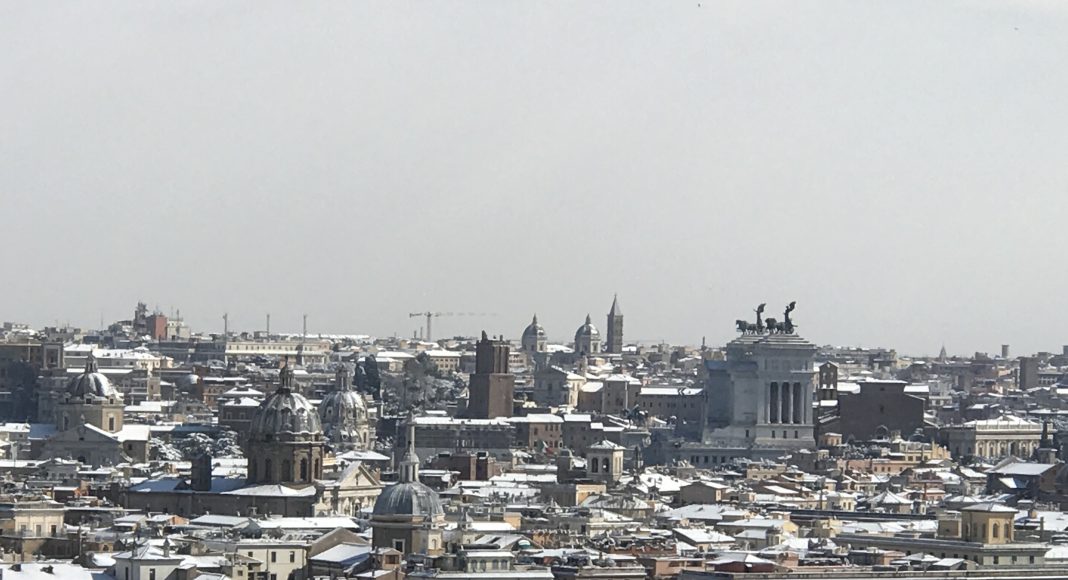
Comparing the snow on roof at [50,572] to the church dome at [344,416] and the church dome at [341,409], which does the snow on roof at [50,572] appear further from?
the church dome at [341,409]

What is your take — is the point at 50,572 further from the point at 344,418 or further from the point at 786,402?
the point at 786,402

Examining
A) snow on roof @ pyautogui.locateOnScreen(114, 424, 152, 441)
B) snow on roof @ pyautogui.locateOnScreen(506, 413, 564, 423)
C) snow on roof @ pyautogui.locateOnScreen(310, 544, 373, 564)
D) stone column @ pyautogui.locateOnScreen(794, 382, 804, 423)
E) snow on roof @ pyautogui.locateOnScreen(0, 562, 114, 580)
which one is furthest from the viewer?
snow on roof @ pyautogui.locateOnScreen(506, 413, 564, 423)

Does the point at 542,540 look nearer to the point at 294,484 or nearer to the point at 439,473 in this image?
the point at 294,484

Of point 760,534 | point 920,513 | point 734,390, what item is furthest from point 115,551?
point 734,390

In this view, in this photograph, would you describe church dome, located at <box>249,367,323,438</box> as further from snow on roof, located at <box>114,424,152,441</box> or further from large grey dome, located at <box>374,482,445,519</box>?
snow on roof, located at <box>114,424,152,441</box>

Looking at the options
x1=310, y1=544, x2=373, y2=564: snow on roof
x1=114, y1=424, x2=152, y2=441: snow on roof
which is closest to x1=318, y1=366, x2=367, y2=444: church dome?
x1=114, y1=424, x2=152, y2=441: snow on roof

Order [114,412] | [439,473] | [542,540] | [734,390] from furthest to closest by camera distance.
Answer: [734,390], [114,412], [439,473], [542,540]
